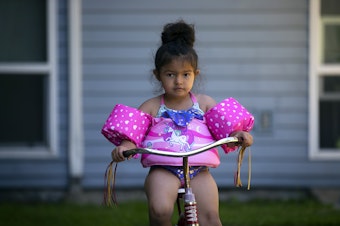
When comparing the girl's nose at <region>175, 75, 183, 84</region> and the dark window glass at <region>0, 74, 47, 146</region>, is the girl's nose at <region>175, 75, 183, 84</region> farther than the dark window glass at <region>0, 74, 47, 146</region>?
No

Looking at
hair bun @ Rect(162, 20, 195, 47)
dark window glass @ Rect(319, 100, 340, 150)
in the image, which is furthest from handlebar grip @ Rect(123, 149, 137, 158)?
dark window glass @ Rect(319, 100, 340, 150)

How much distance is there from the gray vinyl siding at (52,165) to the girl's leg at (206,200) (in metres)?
5.01

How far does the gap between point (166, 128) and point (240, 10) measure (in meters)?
4.92

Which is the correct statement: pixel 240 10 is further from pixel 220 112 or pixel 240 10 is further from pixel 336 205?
pixel 220 112

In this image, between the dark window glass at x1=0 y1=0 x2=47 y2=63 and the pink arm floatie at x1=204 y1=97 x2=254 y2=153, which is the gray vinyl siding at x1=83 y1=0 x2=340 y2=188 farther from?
the pink arm floatie at x1=204 y1=97 x2=254 y2=153

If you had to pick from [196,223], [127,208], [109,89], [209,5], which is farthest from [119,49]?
[196,223]

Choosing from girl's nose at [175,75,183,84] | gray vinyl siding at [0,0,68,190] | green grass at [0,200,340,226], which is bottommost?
green grass at [0,200,340,226]

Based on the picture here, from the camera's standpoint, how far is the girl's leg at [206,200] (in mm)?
4750

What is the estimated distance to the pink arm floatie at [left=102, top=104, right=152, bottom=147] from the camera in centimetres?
488

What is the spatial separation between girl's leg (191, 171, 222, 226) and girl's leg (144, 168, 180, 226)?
0.11 meters

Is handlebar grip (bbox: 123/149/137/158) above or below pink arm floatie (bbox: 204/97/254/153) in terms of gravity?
below

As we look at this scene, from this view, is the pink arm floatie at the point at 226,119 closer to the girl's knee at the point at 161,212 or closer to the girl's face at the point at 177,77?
the girl's face at the point at 177,77

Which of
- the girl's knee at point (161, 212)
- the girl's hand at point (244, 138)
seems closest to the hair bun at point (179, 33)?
the girl's hand at point (244, 138)

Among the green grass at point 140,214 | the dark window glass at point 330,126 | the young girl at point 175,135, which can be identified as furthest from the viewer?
the dark window glass at point 330,126
